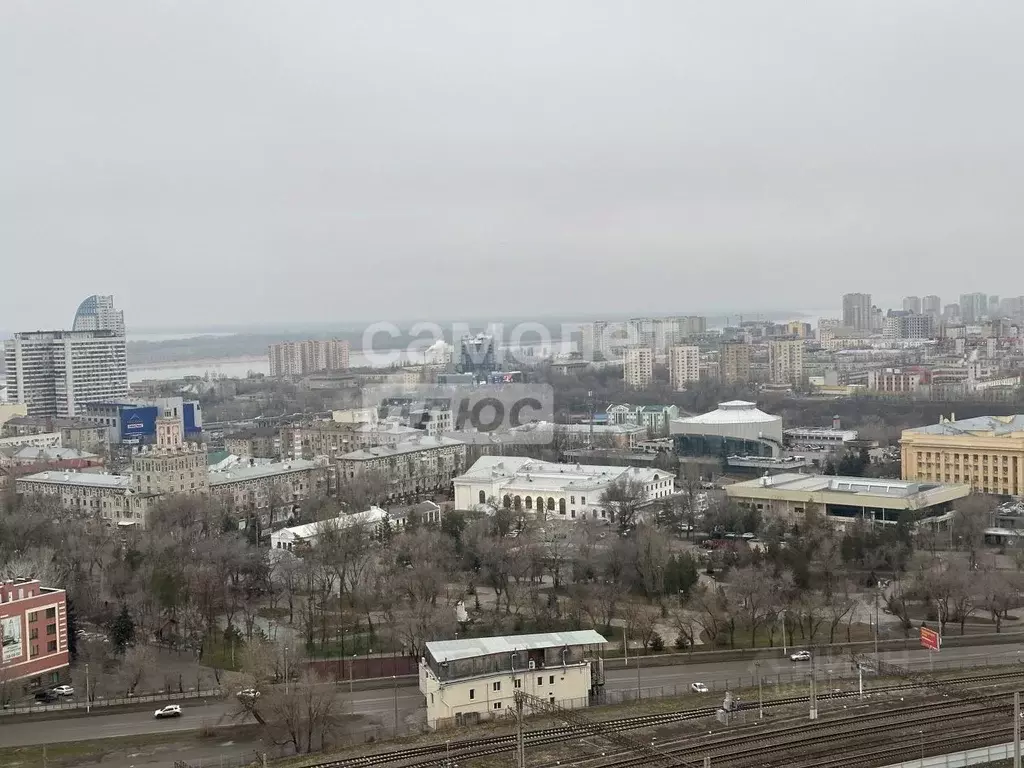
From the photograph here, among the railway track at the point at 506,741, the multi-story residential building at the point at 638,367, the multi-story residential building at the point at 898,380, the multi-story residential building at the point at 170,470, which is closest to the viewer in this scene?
the railway track at the point at 506,741

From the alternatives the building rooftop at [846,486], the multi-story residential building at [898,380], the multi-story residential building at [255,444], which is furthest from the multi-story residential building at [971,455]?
the multi-story residential building at [898,380]

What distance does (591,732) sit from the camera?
20.0 ft

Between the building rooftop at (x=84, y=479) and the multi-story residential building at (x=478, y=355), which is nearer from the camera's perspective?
the building rooftop at (x=84, y=479)

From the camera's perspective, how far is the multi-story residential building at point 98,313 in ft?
123

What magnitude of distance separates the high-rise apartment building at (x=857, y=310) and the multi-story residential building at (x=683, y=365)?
12354 millimetres

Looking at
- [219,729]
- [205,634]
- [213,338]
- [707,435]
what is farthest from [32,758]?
[213,338]

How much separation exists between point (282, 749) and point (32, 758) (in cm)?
135

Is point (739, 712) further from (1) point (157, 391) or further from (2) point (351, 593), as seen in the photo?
(1) point (157, 391)

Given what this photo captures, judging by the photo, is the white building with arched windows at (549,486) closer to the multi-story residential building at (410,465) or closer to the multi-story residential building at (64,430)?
the multi-story residential building at (410,465)

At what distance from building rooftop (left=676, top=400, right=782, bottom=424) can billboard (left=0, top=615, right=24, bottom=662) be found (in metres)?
13.4

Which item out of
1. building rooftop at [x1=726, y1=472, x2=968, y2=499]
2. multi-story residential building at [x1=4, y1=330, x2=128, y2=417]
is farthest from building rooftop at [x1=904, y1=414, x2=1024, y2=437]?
multi-story residential building at [x1=4, y1=330, x2=128, y2=417]

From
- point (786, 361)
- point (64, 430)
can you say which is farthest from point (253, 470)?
point (786, 361)

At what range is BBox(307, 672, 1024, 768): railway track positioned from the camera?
18.9 ft

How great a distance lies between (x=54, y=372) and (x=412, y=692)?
25.9 m
